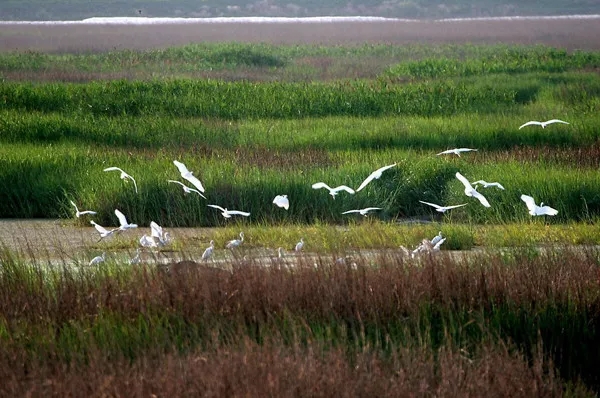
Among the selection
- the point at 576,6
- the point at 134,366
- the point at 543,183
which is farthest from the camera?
the point at 576,6

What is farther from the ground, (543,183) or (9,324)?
(9,324)

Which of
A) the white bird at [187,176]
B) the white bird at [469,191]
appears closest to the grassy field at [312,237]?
the white bird at [469,191]

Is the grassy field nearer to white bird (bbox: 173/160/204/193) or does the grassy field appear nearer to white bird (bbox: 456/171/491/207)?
white bird (bbox: 456/171/491/207)

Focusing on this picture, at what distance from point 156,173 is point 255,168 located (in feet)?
3.77

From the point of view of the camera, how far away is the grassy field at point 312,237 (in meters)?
5.11

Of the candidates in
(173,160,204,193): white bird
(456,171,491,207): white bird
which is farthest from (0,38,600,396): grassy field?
(173,160,204,193): white bird

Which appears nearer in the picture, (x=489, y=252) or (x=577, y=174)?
(x=489, y=252)

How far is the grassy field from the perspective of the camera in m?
Result: 5.11

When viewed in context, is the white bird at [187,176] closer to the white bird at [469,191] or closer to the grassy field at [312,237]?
the grassy field at [312,237]

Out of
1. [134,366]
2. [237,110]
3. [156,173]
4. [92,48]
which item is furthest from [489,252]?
[92,48]

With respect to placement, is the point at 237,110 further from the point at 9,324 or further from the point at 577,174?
the point at 9,324

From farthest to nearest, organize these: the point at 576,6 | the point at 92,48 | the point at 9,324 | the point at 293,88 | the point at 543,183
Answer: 1. the point at 576,6
2. the point at 92,48
3. the point at 293,88
4. the point at 543,183
5. the point at 9,324

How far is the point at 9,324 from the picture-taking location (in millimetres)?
5848

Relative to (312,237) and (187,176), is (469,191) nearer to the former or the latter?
(312,237)
